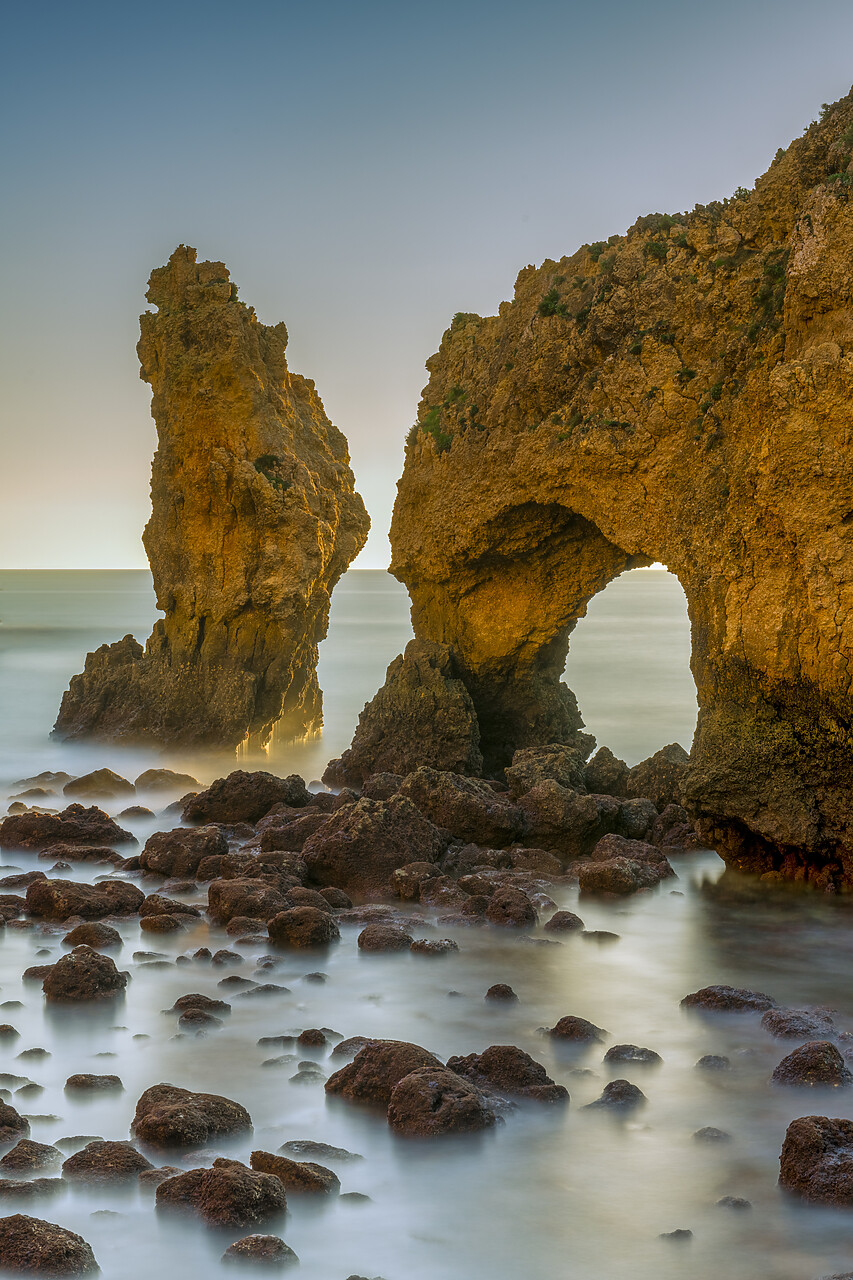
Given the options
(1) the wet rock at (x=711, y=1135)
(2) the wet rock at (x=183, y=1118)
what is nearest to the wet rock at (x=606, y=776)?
(1) the wet rock at (x=711, y=1135)

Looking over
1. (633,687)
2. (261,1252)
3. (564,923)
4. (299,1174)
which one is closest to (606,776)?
(564,923)

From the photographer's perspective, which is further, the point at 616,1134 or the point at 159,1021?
the point at 159,1021

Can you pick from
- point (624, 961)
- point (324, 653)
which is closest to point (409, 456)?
point (624, 961)

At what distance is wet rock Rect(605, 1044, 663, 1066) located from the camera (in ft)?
27.8

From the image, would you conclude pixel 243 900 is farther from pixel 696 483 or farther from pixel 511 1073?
pixel 696 483

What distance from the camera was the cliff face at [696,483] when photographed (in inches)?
480

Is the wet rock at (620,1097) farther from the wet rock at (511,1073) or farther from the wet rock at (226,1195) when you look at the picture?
the wet rock at (226,1195)

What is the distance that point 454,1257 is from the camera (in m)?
6.12

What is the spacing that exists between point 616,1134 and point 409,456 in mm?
13472

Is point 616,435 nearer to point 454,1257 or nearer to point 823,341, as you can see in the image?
point 823,341

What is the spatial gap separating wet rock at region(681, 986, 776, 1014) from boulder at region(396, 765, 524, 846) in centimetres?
476

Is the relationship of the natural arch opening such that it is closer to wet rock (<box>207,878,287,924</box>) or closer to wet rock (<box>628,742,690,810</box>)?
wet rock (<box>628,742,690,810</box>)

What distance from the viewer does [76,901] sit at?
1185 centimetres

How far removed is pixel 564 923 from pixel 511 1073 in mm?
3868
